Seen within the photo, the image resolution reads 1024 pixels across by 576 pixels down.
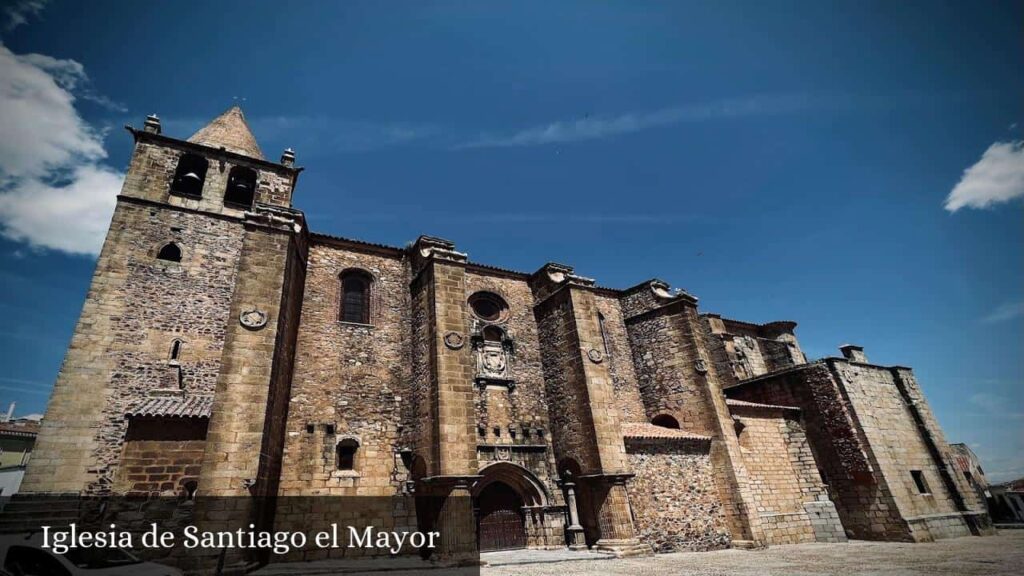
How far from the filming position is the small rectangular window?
51.6 ft

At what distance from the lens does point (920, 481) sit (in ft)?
52.4

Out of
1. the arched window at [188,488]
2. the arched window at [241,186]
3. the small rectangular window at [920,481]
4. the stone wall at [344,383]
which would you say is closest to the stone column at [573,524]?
the stone wall at [344,383]

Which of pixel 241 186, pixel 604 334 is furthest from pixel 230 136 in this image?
pixel 604 334

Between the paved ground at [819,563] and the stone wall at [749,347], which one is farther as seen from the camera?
the stone wall at [749,347]

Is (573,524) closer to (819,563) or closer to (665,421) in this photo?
(665,421)

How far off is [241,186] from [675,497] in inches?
691

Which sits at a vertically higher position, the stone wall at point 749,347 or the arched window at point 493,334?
the stone wall at point 749,347

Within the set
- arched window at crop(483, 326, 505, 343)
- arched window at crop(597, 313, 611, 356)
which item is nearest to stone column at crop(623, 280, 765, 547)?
arched window at crop(597, 313, 611, 356)

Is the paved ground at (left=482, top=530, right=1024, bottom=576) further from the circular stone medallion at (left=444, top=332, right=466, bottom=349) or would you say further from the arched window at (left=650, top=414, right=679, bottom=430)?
the circular stone medallion at (left=444, top=332, right=466, bottom=349)

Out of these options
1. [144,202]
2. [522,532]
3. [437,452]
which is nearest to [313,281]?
[144,202]

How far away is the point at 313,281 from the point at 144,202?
5.33m

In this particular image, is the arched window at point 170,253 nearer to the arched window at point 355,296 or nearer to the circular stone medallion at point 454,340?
the arched window at point 355,296

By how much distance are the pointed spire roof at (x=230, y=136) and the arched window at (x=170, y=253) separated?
15.1 feet

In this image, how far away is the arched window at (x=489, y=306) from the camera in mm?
15278
